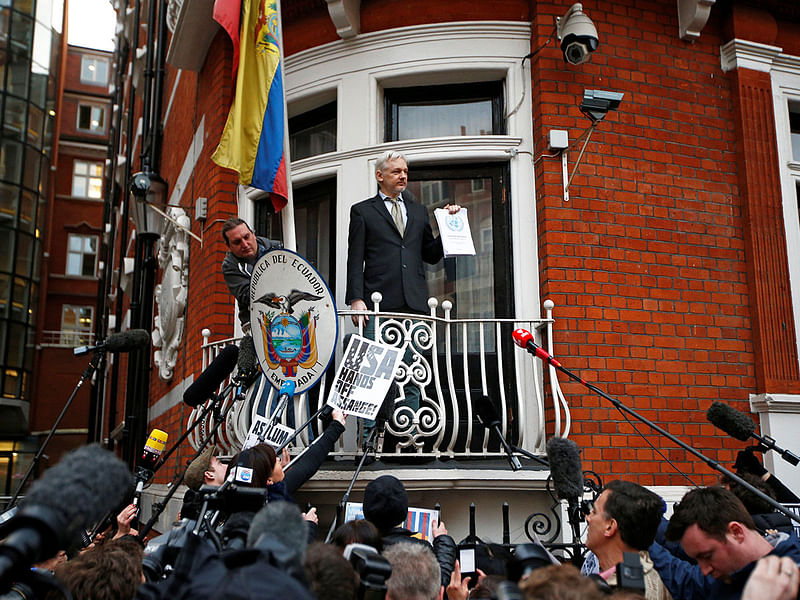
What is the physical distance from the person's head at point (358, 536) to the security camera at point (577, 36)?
169 inches

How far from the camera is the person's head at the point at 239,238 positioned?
573 centimetres

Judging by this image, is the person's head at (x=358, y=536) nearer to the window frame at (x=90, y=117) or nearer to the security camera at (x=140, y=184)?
the security camera at (x=140, y=184)

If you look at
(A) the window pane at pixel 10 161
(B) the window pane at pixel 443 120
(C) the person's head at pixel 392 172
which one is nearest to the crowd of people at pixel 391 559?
(C) the person's head at pixel 392 172

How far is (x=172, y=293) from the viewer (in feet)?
28.8

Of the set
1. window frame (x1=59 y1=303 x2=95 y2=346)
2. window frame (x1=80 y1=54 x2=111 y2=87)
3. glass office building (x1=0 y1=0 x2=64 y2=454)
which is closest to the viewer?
glass office building (x1=0 y1=0 x2=64 y2=454)

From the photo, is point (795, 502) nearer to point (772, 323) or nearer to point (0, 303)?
point (772, 323)

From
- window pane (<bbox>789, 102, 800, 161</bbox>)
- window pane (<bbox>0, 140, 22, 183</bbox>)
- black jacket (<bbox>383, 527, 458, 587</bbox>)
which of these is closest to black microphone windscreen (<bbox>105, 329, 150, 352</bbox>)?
black jacket (<bbox>383, 527, 458, 587</bbox>)

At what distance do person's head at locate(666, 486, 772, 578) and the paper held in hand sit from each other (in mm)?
2638

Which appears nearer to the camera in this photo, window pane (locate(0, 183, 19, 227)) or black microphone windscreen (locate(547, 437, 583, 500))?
black microphone windscreen (locate(547, 437, 583, 500))

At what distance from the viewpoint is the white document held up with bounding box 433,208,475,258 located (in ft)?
19.2

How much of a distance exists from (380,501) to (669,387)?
323cm

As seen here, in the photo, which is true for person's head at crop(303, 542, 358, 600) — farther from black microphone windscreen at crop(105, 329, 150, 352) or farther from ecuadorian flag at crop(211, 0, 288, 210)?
ecuadorian flag at crop(211, 0, 288, 210)

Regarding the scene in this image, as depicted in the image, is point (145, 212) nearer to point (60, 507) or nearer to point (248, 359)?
point (248, 359)

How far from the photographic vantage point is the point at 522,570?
1.96m
